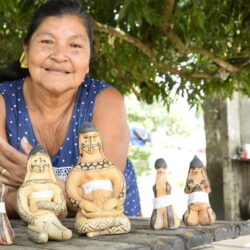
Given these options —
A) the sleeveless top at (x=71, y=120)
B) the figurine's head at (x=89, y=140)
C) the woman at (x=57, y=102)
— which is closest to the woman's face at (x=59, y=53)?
the woman at (x=57, y=102)

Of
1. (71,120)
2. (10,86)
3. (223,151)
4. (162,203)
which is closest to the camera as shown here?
(162,203)

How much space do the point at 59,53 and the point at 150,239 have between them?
804 mm

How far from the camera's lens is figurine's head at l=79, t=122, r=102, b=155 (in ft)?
4.51

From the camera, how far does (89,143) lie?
138 cm

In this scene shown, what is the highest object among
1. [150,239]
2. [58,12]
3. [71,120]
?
[58,12]

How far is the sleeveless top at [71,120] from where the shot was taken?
1.92 meters

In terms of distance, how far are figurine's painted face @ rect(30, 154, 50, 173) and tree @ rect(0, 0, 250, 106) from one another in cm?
128

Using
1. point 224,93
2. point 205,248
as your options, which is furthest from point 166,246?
point 224,93

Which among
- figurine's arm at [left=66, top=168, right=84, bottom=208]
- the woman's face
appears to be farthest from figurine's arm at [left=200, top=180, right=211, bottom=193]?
the woman's face

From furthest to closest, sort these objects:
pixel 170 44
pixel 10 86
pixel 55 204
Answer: pixel 170 44, pixel 10 86, pixel 55 204

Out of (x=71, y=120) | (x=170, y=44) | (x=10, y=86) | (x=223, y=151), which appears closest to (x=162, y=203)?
(x=71, y=120)

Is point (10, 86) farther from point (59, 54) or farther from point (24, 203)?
point (24, 203)

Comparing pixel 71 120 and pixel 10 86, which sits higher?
pixel 10 86

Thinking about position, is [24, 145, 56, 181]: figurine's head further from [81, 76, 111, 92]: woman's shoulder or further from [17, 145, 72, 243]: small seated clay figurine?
[81, 76, 111, 92]: woman's shoulder
